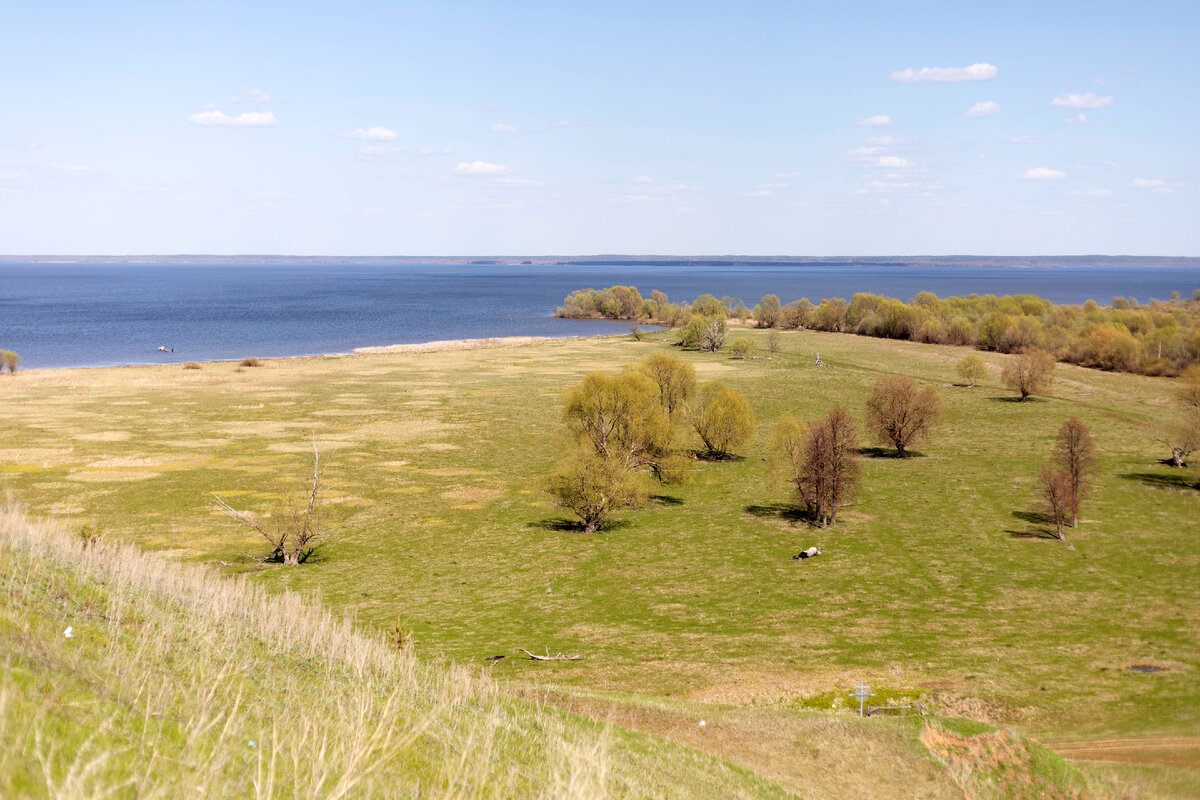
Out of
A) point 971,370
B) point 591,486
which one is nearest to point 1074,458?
point 591,486

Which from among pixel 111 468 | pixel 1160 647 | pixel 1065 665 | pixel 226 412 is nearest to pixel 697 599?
pixel 1065 665

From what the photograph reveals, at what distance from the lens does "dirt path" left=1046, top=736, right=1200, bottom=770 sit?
2092 centimetres

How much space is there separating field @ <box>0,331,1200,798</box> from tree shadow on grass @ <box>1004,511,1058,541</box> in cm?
53

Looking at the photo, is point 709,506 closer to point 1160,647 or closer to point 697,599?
point 697,599

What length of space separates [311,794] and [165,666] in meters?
5.40

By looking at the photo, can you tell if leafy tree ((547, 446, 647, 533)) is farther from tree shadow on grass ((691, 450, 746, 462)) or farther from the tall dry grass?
the tall dry grass

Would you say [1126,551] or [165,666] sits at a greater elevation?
[165,666]

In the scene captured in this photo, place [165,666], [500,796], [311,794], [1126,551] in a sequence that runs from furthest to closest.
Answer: [1126,551], [165,666], [500,796], [311,794]

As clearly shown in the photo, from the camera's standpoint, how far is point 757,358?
119062mm

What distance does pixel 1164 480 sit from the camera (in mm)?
54969

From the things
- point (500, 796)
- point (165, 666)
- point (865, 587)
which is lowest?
point (865, 587)

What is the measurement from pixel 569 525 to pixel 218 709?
36.7m

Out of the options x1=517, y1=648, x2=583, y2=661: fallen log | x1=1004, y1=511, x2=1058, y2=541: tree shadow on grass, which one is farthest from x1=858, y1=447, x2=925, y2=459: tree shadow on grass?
x1=517, y1=648, x2=583, y2=661: fallen log

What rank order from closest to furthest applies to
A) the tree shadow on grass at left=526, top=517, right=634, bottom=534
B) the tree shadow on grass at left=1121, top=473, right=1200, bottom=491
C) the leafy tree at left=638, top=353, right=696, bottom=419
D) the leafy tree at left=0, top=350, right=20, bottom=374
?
1. the tree shadow on grass at left=526, top=517, right=634, bottom=534
2. the tree shadow on grass at left=1121, top=473, right=1200, bottom=491
3. the leafy tree at left=638, top=353, right=696, bottom=419
4. the leafy tree at left=0, top=350, right=20, bottom=374
